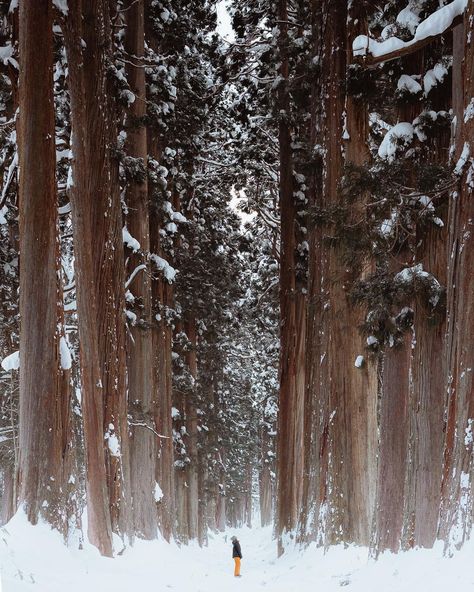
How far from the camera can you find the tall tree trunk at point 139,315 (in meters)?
14.5

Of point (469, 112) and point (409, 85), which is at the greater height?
point (409, 85)

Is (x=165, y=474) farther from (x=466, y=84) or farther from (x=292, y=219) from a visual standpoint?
(x=466, y=84)

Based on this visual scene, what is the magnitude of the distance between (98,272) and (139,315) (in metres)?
3.51

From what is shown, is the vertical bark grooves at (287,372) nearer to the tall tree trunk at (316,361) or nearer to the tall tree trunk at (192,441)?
the tall tree trunk at (316,361)

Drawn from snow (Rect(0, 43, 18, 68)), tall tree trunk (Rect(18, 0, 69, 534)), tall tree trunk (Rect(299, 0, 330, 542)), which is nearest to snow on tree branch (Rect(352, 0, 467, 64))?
tall tree trunk (Rect(18, 0, 69, 534))

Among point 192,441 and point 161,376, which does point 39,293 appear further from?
point 192,441

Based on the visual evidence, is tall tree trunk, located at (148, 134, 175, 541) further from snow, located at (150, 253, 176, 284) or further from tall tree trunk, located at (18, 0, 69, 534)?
tall tree trunk, located at (18, 0, 69, 534)

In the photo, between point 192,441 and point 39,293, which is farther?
point 192,441

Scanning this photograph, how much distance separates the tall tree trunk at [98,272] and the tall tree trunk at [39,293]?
1.82m

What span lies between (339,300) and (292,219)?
469 centimetres

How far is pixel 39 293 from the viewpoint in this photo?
25.6ft

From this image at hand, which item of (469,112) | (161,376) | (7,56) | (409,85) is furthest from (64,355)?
(161,376)

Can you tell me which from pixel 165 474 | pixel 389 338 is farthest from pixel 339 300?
pixel 165 474

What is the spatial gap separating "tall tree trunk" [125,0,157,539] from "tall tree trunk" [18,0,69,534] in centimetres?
608
